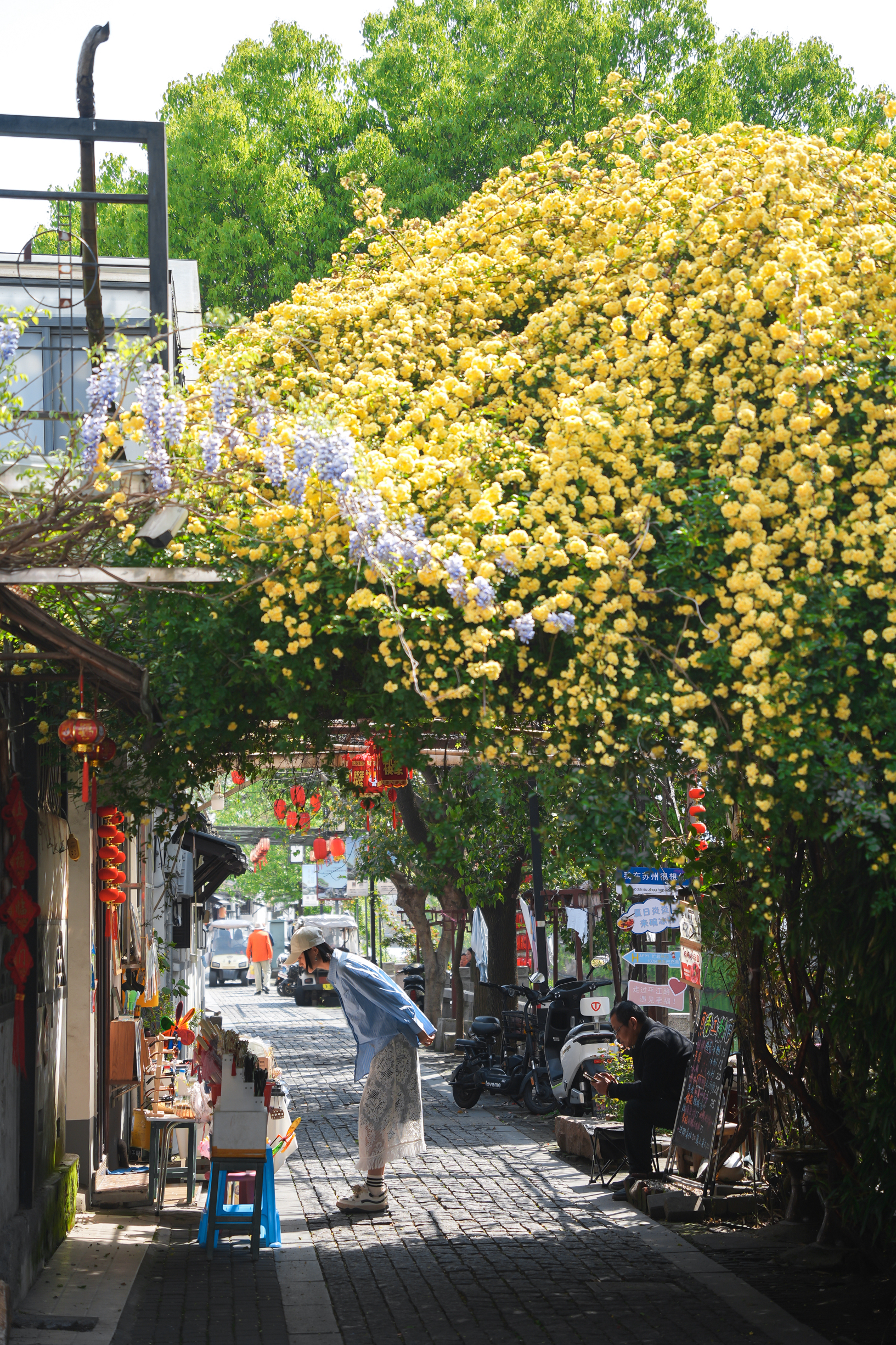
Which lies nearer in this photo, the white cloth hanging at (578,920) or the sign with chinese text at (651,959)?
the sign with chinese text at (651,959)

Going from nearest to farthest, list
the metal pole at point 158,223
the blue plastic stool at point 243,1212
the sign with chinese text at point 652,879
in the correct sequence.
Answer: the metal pole at point 158,223
the blue plastic stool at point 243,1212
the sign with chinese text at point 652,879

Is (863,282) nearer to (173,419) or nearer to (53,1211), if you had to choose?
(173,419)

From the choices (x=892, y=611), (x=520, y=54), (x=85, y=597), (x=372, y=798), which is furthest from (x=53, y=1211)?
(x=520, y=54)

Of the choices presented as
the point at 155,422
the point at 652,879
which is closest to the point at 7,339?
the point at 155,422

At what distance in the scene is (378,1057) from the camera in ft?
29.9

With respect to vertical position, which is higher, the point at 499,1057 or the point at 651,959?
the point at 651,959

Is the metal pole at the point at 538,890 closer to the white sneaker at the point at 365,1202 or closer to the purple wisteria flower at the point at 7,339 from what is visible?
the white sneaker at the point at 365,1202

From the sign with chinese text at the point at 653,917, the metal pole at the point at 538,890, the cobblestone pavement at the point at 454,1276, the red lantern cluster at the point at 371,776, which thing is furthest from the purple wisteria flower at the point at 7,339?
the metal pole at the point at 538,890

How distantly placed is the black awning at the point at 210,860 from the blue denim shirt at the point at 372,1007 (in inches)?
284

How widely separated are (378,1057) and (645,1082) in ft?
6.73

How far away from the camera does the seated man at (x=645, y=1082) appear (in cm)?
966

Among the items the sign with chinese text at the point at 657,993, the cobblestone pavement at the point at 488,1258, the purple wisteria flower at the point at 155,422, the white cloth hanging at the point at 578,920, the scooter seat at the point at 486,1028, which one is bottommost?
the cobblestone pavement at the point at 488,1258

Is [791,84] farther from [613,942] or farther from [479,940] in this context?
[479,940]

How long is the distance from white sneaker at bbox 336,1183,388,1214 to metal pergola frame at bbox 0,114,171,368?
19.7 ft
